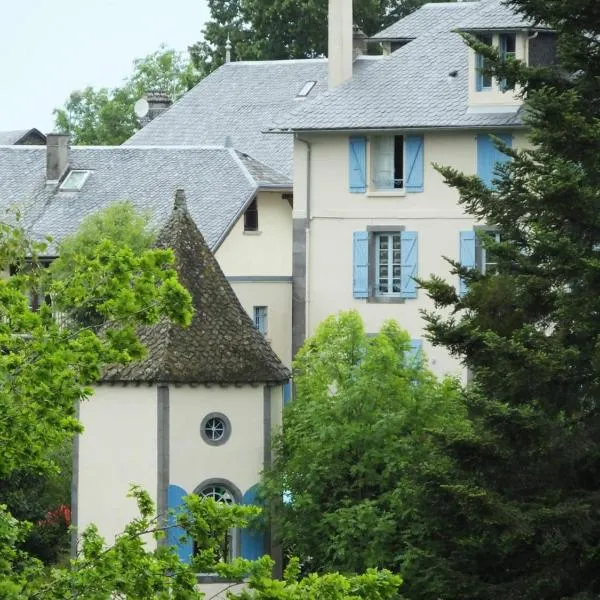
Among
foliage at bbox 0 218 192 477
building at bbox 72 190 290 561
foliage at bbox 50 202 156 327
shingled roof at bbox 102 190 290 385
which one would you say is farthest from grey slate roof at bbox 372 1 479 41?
foliage at bbox 0 218 192 477

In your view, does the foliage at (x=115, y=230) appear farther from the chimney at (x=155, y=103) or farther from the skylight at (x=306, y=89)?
the chimney at (x=155, y=103)

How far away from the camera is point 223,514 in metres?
21.3

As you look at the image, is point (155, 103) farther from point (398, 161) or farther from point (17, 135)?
point (398, 161)

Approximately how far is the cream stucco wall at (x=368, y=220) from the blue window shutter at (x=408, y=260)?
0.40ft

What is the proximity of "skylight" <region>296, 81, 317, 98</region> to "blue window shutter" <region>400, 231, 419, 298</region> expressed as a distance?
17.4 metres

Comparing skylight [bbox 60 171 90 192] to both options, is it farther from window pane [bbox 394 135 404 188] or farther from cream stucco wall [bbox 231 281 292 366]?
window pane [bbox 394 135 404 188]

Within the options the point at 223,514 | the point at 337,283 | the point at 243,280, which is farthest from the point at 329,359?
the point at 223,514

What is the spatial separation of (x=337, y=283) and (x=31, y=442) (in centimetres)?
3278

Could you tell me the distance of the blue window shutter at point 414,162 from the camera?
170 ft

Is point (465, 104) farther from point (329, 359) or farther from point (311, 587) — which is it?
point (311, 587)

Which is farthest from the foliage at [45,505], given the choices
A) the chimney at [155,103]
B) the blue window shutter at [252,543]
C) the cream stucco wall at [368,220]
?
the chimney at [155,103]

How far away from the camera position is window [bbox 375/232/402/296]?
2045 inches

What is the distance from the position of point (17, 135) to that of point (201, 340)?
144ft

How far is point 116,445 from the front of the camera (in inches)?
1689
